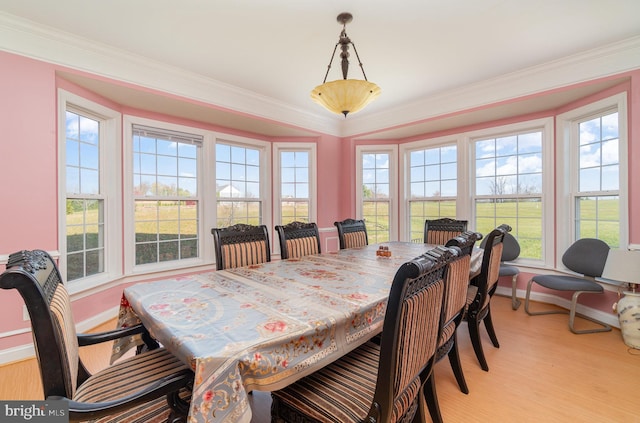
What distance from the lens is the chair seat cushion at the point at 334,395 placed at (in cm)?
104

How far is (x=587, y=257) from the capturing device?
297 centimetres

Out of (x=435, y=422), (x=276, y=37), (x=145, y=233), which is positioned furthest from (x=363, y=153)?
(x=435, y=422)

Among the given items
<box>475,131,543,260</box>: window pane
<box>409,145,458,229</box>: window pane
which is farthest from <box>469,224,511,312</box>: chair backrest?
<box>409,145,458,229</box>: window pane

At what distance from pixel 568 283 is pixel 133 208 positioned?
15.8ft

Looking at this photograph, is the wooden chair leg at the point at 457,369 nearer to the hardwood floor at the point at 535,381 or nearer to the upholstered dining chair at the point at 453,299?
the hardwood floor at the point at 535,381

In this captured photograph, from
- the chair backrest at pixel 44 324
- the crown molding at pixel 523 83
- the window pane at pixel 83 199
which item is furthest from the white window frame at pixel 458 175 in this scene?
the chair backrest at pixel 44 324

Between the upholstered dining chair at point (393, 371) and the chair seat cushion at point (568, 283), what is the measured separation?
2.45 meters

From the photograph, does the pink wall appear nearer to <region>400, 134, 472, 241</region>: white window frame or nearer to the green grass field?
the green grass field

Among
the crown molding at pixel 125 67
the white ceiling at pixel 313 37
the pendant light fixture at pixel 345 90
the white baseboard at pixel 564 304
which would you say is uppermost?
the white ceiling at pixel 313 37

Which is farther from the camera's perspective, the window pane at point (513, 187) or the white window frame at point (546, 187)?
the window pane at point (513, 187)

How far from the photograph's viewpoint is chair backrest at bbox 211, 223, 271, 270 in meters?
2.20

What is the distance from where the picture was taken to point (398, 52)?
269 centimetres

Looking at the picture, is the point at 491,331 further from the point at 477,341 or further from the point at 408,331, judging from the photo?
the point at 408,331

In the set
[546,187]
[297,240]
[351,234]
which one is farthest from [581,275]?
[297,240]
